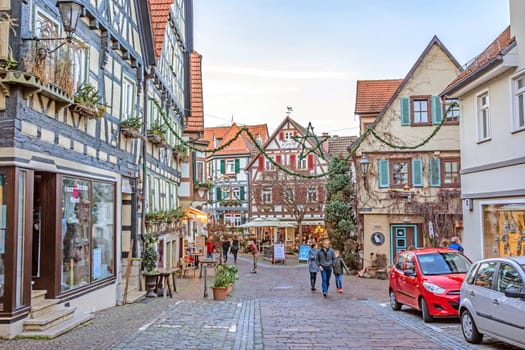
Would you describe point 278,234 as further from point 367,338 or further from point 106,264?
point 367,338

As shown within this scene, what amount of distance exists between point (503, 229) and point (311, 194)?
33.8 metres

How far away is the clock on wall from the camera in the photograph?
2800 centimetres

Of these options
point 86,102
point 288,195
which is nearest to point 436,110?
point 86,102

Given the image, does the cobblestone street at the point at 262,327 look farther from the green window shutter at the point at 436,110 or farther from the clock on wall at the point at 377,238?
the green window shutter at the point at 436,110

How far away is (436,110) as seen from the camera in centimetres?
2753

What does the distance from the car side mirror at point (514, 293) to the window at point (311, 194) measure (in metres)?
40.0

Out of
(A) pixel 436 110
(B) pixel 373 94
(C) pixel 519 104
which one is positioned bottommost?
(C) pixel 519 104

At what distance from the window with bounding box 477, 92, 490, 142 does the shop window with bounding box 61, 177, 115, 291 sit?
10153 mm

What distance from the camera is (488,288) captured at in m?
9.66

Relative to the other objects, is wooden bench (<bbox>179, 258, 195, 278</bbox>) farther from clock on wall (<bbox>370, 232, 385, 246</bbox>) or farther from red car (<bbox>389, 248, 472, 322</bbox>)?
red car (<bbox>389, 248, 472, 322</bbox>)

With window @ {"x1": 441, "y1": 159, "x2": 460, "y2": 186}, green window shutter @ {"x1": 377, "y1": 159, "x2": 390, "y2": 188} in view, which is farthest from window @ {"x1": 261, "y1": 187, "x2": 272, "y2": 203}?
window @ {"x1": 441, "y1": 159, "x2": 460, "y2": 186}

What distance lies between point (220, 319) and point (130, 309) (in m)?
2.82

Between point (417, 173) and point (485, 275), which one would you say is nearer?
point (485, 275)

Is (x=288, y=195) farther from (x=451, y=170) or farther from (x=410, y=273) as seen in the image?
(x=410, y=273)
